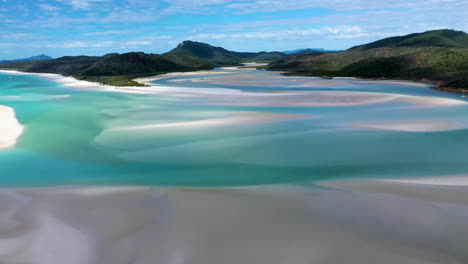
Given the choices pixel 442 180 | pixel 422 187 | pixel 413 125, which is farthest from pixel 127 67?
pixel 422 187

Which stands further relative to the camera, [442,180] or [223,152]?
[223,152]

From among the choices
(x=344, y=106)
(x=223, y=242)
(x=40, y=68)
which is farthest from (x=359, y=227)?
(x=40, y=68)

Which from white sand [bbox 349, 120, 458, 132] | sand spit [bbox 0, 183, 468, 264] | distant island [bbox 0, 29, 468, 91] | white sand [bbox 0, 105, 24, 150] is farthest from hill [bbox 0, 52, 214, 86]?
sand spit [bbox 0, 183, 468, 264]

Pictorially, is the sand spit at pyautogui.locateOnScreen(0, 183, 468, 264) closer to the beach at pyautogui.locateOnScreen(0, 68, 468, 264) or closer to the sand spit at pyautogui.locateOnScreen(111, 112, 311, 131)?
the beach at pyautogui.locateOnScreen(0, 68, 468, 264)

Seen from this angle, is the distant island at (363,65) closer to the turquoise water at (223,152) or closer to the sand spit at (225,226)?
the turquoise water at (223,152)

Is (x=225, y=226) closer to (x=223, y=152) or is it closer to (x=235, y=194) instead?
(x=235, y=194)

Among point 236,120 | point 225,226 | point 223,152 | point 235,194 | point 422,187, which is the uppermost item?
point 236,120
